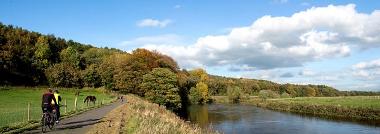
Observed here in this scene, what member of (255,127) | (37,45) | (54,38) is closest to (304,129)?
(255,127)

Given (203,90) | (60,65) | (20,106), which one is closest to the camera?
(20,106)

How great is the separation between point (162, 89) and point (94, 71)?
41.3 meters

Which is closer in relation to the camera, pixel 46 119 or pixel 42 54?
pixel 46 119

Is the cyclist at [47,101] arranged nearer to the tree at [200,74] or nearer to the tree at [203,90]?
the tree at [203,90]

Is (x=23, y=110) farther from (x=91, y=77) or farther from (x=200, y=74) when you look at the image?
(x=200, y=74)

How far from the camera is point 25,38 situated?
126000mm

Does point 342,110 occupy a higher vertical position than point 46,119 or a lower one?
lower

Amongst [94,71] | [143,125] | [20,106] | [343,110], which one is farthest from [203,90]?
[143,125]

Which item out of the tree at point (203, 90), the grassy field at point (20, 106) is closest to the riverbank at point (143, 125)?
the grassy field at point (20, 106)

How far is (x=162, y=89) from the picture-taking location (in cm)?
7581

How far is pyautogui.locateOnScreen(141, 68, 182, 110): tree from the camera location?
7494cm

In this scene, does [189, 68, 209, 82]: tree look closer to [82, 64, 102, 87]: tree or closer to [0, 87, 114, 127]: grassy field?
[82, 64, 102, 87]: tree

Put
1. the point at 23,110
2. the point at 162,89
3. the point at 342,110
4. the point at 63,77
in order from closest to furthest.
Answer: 1. the point at 23,110
2. the point at 162,89
3. the point at 342,110
4. the point at 63,77

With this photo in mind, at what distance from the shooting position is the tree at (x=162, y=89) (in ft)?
246
